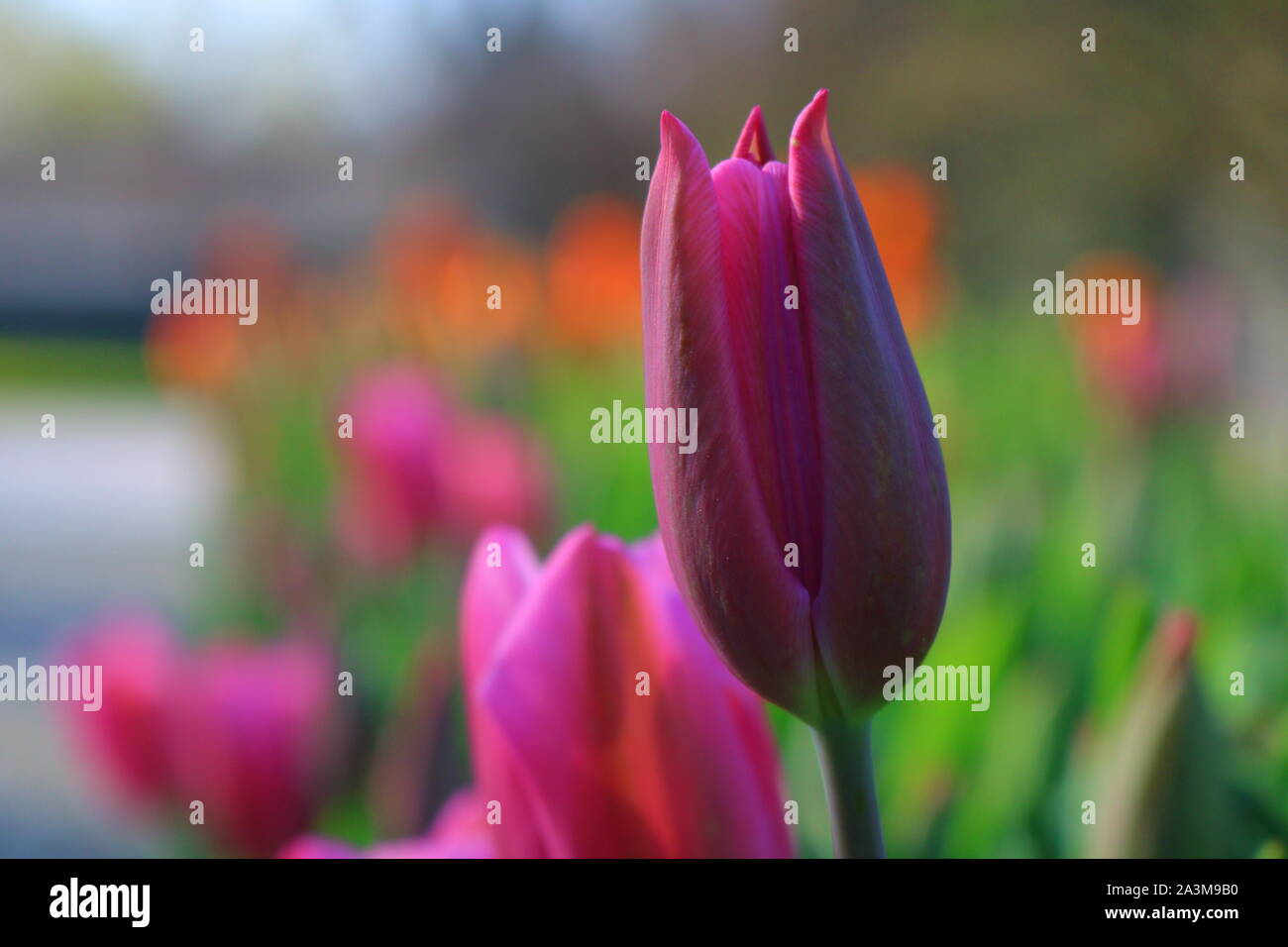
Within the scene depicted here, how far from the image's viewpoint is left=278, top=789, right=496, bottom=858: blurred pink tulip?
355 millimetres

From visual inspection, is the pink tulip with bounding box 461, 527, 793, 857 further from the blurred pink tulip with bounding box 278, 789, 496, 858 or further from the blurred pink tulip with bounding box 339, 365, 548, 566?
the blurred pink tulip with bounding box 339, 365, 548, 566

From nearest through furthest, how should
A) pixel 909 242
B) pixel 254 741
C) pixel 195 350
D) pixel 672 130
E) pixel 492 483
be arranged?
pixel 672 130, pixel 254 741, pixel 492 483, pixel 909 242, pixel 195 350

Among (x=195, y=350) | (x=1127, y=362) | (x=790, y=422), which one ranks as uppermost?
(x=195, y=350)

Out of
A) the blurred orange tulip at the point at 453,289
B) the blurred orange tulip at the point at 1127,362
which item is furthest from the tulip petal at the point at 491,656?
the blurred orange tulip at the point at 453,289

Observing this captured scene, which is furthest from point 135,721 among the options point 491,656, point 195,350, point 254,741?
point 195,350

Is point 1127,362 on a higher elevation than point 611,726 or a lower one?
higher

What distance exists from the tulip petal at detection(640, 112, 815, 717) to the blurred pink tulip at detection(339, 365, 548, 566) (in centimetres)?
60

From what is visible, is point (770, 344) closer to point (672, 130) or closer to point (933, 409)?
point (672, 130)

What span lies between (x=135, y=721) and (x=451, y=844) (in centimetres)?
37

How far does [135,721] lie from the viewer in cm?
67

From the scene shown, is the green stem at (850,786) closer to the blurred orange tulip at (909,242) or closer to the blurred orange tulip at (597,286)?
the blurred orange tulip at (909,242)

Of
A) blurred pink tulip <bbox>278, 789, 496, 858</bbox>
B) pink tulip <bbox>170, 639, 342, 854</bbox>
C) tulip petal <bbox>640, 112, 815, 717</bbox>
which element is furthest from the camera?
pink tulip <bbox>170, 639, 342, 854</bbox>

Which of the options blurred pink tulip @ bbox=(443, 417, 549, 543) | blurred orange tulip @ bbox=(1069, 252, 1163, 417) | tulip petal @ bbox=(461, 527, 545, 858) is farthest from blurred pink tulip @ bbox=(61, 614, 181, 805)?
blurred orange tulip @ bbox=(1069, 252, 1163, 417)
